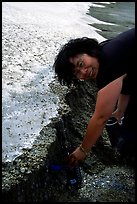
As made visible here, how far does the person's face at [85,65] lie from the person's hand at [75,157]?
590 mm

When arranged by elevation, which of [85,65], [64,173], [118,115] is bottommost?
[64,173]

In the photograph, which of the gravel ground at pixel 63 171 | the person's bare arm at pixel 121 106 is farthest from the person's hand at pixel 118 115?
the gravel ground at pixel 63 171

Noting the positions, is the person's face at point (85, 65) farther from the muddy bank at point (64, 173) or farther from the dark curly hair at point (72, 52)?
the muddy bank at point (64, 173)

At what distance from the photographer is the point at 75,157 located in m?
2.93

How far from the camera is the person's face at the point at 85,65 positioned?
9.05ft

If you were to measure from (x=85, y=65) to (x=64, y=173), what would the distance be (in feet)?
3.28

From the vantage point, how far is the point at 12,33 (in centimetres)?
608

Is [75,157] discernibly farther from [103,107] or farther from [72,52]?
[72,52]

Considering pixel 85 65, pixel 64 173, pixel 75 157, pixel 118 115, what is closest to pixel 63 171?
pixel 64 173

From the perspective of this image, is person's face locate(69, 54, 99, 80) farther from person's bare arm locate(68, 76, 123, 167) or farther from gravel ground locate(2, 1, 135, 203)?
gravel ground locate(2, 1, 135, 203)

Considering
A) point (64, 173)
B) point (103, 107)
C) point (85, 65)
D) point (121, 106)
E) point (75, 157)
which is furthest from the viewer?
point (121, 106)

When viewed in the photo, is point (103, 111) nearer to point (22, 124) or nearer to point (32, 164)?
point (32, 164)

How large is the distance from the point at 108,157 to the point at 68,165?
924 mm

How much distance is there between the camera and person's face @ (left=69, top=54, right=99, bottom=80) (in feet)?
9.05
